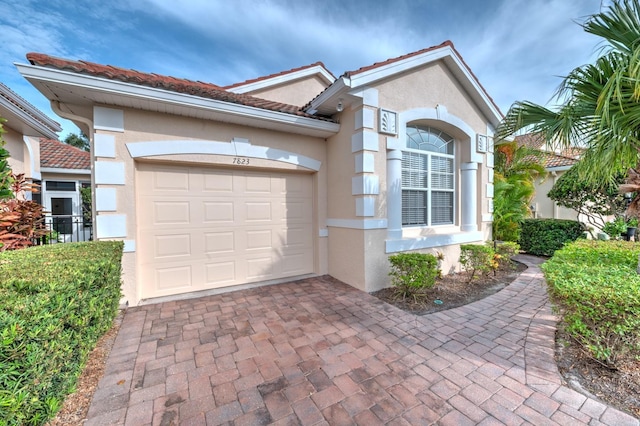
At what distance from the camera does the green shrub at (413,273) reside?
4.85m

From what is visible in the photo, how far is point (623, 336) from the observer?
2.54 m

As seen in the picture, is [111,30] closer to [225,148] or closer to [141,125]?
[141,125]

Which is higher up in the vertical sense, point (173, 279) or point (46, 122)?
point (46, 122)

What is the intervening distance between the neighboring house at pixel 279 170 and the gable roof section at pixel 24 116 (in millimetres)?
2162

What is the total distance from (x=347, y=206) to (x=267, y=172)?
199cm

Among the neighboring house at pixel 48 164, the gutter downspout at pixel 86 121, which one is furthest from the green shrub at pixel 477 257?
the neighboring house at pixel 48 164

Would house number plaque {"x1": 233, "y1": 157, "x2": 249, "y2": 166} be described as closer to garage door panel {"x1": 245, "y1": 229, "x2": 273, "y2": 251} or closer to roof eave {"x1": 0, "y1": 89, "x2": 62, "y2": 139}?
garage door panel {"x1": 245, "y1": 229, "x2": 273, "y2": 251}

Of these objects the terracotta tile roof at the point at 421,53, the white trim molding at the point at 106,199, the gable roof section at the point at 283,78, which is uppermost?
the gable roof section at the point at 283,78

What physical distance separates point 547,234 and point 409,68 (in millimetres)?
7607

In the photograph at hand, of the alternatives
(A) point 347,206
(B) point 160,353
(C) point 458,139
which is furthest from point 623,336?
(C) point 458,139

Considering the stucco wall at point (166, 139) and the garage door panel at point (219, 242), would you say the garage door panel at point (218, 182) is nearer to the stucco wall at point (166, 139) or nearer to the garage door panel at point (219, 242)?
the stucco wall at point (166, 139)

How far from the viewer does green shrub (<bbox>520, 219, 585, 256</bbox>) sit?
848 centimetres

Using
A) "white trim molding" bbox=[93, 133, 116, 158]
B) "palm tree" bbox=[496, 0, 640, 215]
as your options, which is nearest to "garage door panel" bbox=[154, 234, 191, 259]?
"white trim molding" bbox=[93, 133, 116, 158]

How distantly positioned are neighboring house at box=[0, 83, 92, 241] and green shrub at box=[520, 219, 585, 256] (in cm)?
1423
